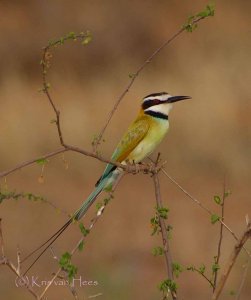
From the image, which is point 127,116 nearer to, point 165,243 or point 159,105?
point 159,105

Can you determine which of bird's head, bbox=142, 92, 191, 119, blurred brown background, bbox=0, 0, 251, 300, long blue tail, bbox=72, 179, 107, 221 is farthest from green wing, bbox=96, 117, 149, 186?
blurred brown background, bbox=0, 0, 251, 300

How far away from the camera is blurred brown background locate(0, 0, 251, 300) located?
288 inches

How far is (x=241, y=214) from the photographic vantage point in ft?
25.2

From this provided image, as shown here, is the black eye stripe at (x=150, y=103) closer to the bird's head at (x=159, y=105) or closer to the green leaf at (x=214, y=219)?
the bird's head at (x=159, y=105)

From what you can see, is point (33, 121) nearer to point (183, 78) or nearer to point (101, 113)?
point (101, 113)

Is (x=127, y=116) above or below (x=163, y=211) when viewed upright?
above

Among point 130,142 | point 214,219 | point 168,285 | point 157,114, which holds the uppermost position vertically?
point 157,114

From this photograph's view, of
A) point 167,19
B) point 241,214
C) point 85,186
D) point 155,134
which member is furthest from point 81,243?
point 167,19

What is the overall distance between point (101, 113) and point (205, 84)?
102cm

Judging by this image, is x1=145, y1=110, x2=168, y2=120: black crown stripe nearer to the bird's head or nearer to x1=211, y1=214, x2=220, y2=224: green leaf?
the bird's head

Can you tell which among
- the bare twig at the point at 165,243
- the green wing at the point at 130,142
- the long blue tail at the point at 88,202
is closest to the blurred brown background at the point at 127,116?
the green wing at the point at 130,142

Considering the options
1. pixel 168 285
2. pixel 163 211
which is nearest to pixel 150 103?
pixel 163 211

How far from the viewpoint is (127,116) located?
348 inches

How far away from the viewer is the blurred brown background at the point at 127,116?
732cm
